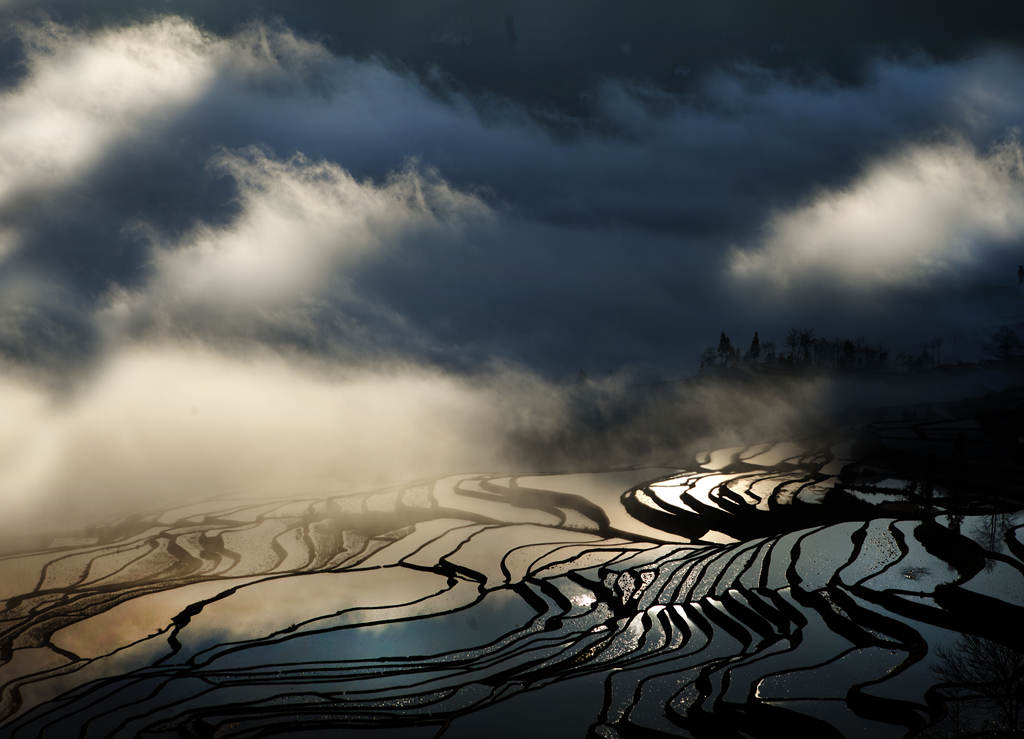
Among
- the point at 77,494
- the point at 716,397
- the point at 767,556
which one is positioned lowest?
the point at 767,556

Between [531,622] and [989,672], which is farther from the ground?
[531,622]

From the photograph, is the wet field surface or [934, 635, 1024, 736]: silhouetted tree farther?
the wet field surface

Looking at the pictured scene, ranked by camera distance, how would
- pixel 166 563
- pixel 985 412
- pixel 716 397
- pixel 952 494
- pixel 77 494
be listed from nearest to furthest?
pixel 166 563
pixel 952 494
pixel 77 494
pixel 985 412
pixel 716 397

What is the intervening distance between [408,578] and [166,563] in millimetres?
7882

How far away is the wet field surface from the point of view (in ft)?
41.5

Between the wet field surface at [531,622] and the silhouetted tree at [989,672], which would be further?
the wet field surface at [531,622]

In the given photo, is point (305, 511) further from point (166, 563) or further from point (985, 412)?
point (985, 412)

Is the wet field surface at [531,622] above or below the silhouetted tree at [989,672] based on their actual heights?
above

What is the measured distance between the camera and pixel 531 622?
16906 millimetres

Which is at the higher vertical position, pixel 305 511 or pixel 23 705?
pixel 305 511

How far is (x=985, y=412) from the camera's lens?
5506 centimetres

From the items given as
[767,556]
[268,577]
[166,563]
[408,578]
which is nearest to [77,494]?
[166,563]

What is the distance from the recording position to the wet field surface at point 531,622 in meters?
12.7

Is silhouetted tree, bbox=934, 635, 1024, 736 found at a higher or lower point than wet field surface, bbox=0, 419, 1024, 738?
lower
